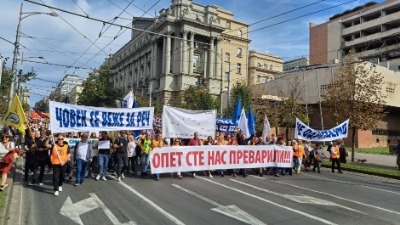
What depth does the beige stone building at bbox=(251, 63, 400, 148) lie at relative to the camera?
4397 centimetres

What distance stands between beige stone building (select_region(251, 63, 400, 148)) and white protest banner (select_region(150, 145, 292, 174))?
28210 mm

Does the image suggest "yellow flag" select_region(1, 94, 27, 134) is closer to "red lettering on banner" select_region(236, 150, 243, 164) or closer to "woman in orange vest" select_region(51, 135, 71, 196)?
"woman in orange vest" select_region(51, 135, 71, 196)

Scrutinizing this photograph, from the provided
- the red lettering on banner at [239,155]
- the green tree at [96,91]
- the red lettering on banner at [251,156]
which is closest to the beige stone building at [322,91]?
the green tree at [96,91]

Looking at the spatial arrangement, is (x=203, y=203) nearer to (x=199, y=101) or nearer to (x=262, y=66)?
(x=199, y=101)

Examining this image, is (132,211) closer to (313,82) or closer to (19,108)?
(19,108)

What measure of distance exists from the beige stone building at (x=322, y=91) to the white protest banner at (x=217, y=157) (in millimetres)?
28210

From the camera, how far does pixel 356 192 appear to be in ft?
40.3

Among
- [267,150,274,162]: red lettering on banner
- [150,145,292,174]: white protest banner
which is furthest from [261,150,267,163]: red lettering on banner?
[267,150,274,162]: red lettering on banner

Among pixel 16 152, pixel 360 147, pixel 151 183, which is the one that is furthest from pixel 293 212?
pixel 360 147

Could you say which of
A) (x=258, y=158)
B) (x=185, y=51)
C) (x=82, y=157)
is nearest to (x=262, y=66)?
(x=185, y=51)

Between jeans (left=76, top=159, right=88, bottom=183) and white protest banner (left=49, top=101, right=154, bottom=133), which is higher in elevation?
white protest banner (left=49, top=101, right=154, bottom=133)

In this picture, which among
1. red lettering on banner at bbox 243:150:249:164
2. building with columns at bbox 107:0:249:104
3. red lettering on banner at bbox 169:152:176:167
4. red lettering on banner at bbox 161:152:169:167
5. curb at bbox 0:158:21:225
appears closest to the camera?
curb at bbox 0:158:21:225

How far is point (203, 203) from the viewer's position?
9.51 metres

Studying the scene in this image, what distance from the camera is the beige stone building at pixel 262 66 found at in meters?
93.9
